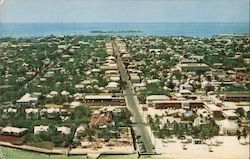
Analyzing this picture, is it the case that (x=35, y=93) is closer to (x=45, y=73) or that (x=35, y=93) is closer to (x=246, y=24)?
(x=45, y=73)


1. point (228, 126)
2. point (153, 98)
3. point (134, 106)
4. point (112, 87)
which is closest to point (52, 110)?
point (112, 87)

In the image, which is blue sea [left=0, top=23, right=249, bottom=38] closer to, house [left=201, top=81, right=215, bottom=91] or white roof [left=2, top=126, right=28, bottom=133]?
house [left=201, top=81, right=215, bottom=91]

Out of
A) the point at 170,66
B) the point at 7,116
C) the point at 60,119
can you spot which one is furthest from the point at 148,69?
the point at 7,116

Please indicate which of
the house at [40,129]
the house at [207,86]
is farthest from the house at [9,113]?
the house at [207,86]

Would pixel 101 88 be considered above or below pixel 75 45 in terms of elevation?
below

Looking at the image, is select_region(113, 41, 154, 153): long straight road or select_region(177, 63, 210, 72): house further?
select_region(177, 63, 210, 72): house

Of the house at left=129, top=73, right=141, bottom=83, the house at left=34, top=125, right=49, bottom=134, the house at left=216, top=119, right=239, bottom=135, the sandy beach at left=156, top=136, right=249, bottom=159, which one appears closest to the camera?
the sandy beach at left=156, top=136, right=249, bottom=159

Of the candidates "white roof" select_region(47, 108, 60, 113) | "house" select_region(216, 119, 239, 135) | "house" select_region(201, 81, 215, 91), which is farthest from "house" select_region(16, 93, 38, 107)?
"house" select_region(216, 119, 239, 135)
